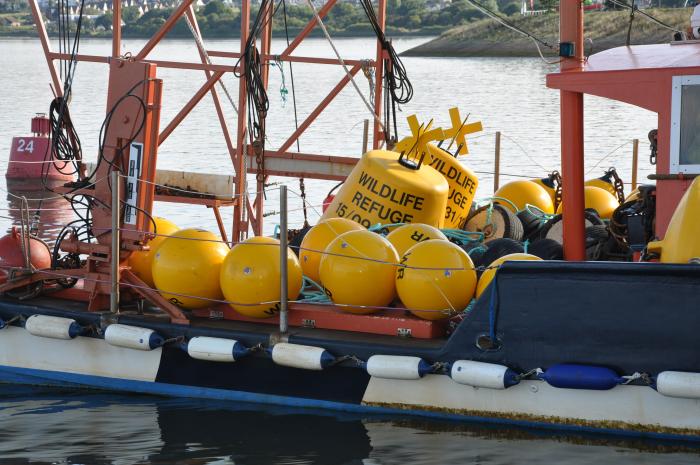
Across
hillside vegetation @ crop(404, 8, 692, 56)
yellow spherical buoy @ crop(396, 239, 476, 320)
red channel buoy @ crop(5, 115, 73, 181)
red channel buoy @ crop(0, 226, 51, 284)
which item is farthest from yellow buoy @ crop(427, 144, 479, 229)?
hillside vegetation @ crop(404, 8, 692, 56)

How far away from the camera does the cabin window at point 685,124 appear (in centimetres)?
764

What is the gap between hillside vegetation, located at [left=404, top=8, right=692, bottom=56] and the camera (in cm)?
4681

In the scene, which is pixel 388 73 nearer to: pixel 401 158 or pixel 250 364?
pixel 401 158

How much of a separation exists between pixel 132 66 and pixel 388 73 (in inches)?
158

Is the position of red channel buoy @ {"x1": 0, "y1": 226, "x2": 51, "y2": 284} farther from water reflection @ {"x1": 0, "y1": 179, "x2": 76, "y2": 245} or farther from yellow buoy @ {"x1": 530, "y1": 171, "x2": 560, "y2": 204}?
water reflection @ {"x1": 0, "y1": 179, "x2": 76, "y2": 245}

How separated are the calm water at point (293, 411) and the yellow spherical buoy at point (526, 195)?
10.1 feet

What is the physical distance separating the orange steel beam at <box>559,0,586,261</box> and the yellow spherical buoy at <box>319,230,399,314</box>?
120 cm

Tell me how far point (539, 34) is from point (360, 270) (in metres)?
43.8

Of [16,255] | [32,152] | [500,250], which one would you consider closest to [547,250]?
[500,250]

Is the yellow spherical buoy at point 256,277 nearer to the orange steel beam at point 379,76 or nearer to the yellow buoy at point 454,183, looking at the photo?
the yellow buoy at point 454,183

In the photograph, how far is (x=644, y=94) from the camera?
780 cm

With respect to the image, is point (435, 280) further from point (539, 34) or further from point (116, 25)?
point (539, 34)

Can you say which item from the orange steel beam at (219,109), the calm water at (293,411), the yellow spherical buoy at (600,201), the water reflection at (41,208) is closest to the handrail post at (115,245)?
the calm water at (293,411)

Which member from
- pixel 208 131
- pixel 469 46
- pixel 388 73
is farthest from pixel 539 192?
pixel 469 46
